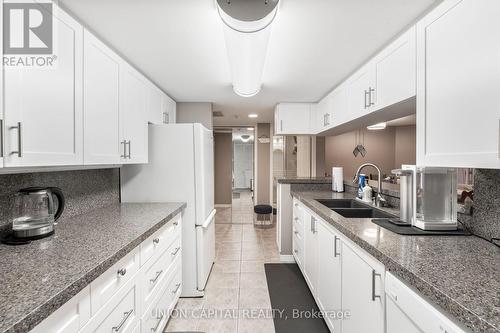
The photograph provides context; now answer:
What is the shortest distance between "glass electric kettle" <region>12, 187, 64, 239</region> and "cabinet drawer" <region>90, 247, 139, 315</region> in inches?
19.6

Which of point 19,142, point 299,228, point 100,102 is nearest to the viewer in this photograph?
point 19,142

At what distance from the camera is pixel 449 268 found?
2.93 feet

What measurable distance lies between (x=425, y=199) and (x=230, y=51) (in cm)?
148

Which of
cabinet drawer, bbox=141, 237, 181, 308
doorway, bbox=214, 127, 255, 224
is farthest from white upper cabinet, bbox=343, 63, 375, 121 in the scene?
doorway, bbox=214, 127, 255, 224

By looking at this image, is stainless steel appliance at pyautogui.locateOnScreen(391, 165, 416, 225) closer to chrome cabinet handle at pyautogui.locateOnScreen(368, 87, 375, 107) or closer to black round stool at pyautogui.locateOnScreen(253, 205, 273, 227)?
chrome cabinet handle at pyautogui.locateOnScreen(368, 87, 375, 107)

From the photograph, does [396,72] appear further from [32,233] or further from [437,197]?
[32,233]

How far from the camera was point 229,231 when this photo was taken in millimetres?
4547

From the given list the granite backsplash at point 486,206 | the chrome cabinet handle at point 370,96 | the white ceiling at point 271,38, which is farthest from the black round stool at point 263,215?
the granite backsplash at point 486,206

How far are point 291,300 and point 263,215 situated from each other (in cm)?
272

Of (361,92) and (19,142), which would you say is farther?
(361,92)

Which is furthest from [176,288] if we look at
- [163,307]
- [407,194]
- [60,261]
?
[407,194]

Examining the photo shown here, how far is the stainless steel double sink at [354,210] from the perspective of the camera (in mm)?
2039

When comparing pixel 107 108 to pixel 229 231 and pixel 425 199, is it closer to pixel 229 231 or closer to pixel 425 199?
pixel 425 199

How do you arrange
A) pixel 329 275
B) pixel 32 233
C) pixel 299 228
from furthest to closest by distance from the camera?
1. pixel 299 228
2. pixel 329 275
3. pixel 32 233
